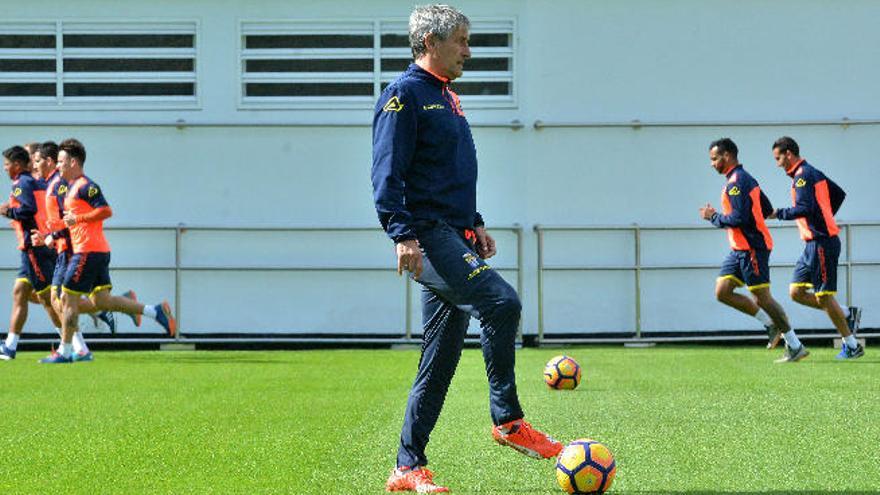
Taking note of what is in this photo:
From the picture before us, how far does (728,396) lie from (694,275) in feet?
26.8

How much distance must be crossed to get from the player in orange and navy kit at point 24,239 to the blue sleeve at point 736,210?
745cm

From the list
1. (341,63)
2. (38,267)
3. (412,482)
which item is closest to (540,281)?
(341,63)

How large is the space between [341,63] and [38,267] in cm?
489

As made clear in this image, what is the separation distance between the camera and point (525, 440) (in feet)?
21.8

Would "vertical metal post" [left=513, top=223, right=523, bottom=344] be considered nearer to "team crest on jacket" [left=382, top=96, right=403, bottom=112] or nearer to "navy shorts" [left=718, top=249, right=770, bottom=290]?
"navy shorts" [left=718, top=249, right=770, bottom=290]

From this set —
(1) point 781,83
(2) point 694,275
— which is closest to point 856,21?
(1) point 781,83

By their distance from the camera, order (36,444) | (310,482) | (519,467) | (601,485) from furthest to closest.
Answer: (36,444) → (519,467) → (310,482) → (601,485)

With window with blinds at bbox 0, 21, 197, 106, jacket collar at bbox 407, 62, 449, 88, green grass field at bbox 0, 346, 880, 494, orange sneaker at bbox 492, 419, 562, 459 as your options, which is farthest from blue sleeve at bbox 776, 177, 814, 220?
jacket collar at bbox 407, 62, 449, 88

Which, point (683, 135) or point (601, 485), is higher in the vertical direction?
point (683, 135)

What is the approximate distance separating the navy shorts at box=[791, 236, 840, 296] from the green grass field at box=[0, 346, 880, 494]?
105 centimetres

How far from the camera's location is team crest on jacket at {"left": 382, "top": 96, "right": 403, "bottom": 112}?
6.23 metres

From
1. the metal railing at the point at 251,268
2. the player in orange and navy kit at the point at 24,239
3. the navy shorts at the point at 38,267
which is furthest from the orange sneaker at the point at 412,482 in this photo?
the metal railing at the point at 251,268

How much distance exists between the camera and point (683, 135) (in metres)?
18.8

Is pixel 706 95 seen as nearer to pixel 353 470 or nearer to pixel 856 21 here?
pixel 856 21
